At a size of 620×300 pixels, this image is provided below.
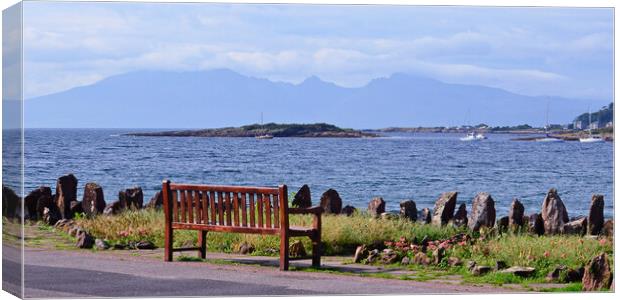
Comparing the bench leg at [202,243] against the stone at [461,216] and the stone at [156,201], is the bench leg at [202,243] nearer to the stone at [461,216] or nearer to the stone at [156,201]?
the stone at [156,201]

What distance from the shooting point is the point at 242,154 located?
1759 centimetres

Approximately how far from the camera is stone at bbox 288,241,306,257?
1515cm

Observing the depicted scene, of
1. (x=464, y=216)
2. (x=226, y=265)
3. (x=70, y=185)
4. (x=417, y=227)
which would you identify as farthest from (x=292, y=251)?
(x=70, y=185)

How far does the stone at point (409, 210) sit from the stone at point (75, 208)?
445cm

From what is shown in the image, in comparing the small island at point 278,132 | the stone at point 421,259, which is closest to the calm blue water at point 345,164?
the small island at point 278,132

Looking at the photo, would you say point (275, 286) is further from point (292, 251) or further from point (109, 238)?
point (109, 238)

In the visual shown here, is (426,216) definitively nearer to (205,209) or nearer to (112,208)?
(205,209)

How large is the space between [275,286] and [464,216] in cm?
488

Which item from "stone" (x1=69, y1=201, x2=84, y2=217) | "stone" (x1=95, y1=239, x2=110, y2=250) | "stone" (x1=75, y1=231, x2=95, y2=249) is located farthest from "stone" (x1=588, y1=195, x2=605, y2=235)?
"stone" (x1=69, y1=201, x2=84, y2=217)

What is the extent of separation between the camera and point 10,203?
45.3 feet

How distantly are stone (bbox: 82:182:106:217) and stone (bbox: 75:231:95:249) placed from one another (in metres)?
2.46

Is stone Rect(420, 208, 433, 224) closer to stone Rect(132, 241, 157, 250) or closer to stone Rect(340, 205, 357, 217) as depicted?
stone Rect(340, 205, 357, 217)

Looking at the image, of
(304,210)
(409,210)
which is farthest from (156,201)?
(304,210)

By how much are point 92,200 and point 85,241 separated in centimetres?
278
